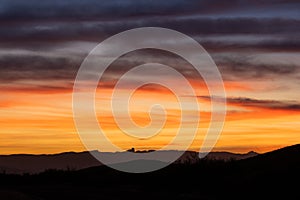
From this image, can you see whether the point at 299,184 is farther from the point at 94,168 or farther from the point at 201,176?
the point at 94,168

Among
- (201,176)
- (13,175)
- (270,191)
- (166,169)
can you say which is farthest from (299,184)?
(13,175)

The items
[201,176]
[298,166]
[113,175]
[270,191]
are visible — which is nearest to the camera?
[270,191]

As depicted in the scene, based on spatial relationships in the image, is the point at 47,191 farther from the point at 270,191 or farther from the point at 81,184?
the point at 270,191

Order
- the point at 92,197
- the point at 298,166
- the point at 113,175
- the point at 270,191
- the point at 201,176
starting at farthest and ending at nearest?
1. the point at 113,175
2. the point at 201,176
3. the point at 298,166
4. the point at 270,191
5. the point at 92,197

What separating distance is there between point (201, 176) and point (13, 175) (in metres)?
9.43

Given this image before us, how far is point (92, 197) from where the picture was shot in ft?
79.8

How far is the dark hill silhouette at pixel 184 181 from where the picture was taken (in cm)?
2589

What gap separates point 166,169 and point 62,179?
4.79 metres

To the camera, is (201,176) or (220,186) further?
(201,176)

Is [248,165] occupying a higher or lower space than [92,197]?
higher

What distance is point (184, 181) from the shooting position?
2997 cm

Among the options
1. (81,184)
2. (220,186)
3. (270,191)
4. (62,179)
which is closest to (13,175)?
(62,179)

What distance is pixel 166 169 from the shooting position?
32969 mm

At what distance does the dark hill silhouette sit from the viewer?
2589cm
